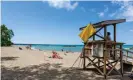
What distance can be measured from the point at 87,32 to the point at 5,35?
57.5m

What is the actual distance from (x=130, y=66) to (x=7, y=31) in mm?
58190

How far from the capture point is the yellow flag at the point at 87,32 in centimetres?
1464

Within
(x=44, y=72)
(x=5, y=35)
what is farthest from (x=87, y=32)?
(x=5, y=35)

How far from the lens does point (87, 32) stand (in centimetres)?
1491

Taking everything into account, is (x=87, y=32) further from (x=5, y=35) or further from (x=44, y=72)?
(x=5, y=35)

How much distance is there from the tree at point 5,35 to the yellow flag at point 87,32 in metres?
55.7

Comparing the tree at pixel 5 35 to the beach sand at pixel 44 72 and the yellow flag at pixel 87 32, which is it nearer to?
the beach sand at pixel 44 72

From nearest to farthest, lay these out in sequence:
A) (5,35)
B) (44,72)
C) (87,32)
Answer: (44,72)
(87,32)
(5,35)

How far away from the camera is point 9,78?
12.2 m

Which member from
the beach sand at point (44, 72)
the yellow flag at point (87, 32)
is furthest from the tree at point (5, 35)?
the yellow flag at point (87, 32)

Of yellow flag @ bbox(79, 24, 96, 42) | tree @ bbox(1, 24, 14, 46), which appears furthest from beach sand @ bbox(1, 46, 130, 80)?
tree @ bbox(1, 24, 14, 46)

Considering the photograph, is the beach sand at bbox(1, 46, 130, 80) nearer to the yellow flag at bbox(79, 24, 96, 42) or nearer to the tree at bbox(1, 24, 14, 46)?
the yellow flag at bbox(79, 24, 96, 42)

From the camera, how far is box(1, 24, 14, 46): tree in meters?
66.9

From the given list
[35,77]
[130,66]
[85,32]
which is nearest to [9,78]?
[35,77]
